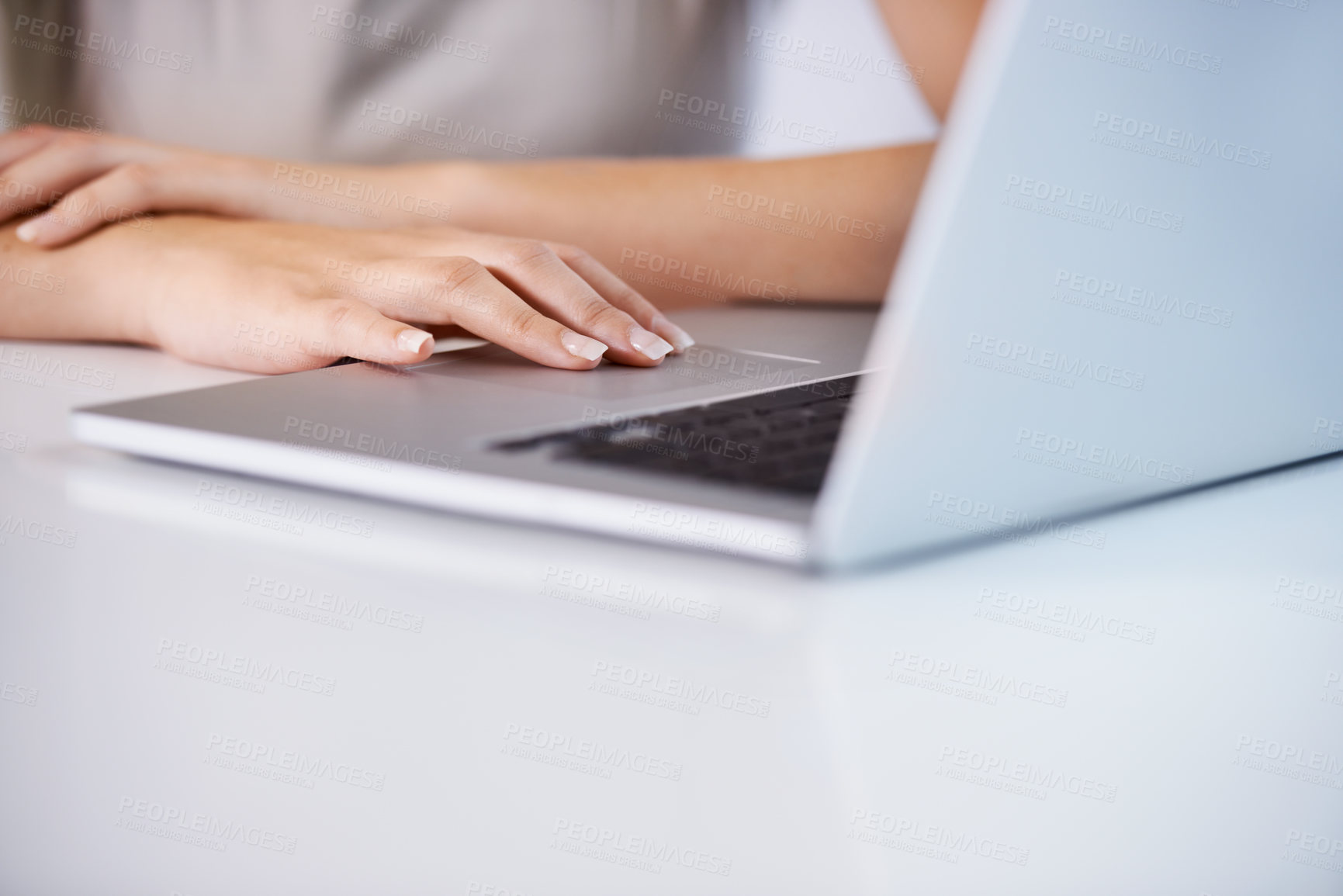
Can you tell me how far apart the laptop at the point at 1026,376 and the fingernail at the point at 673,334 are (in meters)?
0.21

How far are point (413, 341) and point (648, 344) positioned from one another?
16 cm

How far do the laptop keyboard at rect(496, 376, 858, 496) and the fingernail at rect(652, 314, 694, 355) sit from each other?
22cm

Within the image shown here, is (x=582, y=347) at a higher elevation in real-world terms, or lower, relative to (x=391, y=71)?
lower

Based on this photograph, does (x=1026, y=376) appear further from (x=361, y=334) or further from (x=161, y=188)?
(x=161, y=188)

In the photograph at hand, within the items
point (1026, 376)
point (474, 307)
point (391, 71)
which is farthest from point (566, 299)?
point (391, 71)

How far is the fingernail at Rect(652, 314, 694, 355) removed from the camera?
83cm

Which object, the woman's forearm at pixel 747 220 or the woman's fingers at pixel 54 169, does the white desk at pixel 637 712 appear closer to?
the woman's fingers at pixel 54 169

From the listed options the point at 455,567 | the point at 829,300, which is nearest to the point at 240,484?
the point at 455,567

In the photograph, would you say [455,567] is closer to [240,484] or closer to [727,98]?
[240,484]

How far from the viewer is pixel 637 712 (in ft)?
1.13

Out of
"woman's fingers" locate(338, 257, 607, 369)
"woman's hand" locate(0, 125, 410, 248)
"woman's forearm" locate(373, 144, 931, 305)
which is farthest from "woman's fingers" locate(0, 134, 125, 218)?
"woman's fingers" locate(338, 257, 607, 369)

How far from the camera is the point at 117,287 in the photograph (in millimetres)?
916

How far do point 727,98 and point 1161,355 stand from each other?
4.88 feet

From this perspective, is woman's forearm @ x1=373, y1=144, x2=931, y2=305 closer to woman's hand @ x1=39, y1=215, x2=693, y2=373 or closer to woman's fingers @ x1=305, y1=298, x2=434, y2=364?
woman's hand @ x1=39, y1=215, x2=693, y2=373
